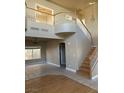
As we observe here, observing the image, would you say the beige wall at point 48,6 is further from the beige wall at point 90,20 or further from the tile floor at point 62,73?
the tile floor at point 62,73

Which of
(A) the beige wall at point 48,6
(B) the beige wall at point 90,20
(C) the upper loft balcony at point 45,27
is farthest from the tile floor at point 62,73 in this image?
(B) the beige wall at point 90,20

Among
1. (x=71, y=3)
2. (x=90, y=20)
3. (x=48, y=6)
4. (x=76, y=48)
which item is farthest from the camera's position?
(x=90, y=20)

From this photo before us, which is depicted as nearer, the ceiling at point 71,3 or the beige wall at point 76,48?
the beige wall at point 76,48

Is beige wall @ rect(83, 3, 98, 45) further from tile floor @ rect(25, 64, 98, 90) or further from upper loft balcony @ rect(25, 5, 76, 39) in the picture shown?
tile floor @ rect(25, 64, 98, 90)

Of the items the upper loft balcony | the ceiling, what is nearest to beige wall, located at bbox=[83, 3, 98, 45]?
the ceiling

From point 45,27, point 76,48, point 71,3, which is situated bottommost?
point 76,48

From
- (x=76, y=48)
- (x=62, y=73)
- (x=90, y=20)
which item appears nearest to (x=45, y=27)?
(x=76, y=48)

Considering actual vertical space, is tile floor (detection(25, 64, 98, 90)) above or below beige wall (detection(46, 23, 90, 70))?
below

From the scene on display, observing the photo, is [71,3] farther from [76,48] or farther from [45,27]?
[76,48]
